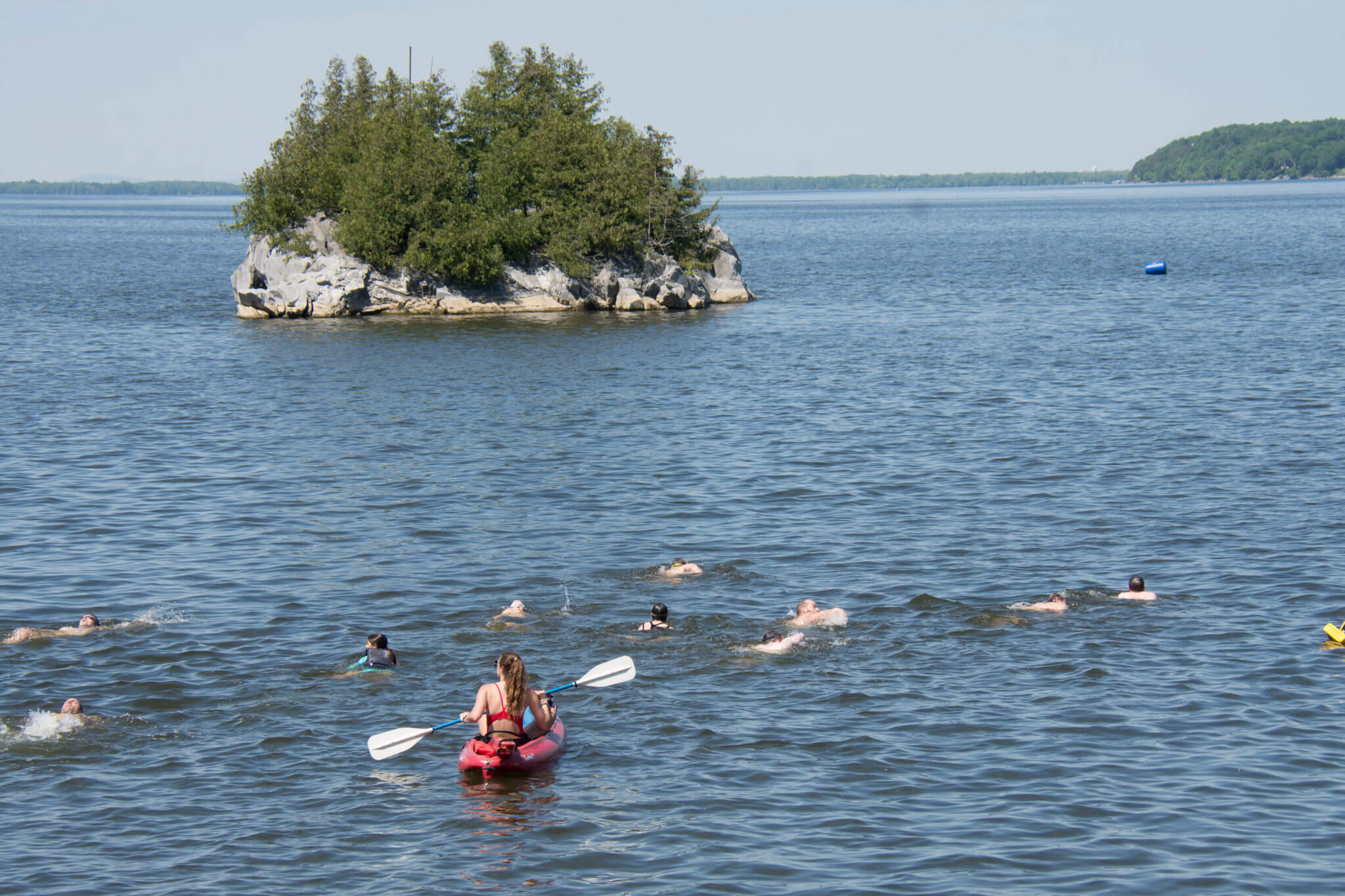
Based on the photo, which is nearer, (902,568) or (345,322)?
(902,568)

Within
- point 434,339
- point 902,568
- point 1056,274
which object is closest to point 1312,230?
point 1056,274

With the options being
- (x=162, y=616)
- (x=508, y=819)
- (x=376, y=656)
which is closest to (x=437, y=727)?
(x=508, y=819)

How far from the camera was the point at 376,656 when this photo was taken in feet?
63.1

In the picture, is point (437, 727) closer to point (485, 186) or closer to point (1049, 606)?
point (1049, 606)

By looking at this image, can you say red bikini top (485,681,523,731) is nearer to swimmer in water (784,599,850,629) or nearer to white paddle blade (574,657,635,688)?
white paddle blade (574,657,635,688)

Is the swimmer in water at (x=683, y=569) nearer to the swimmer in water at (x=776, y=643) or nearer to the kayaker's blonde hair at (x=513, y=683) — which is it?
the swimmer in water at (x=776, y=643)

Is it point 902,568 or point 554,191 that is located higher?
point 554,191

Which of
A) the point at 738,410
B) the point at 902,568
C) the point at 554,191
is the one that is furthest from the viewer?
the point at 554,191

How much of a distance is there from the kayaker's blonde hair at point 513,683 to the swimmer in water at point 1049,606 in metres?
9.22

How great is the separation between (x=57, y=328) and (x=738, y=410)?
38.7m

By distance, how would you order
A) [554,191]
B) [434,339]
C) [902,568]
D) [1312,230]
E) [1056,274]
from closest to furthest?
[902,568]
[434,339]
[554,191]
[1056,274]
[1312,230]

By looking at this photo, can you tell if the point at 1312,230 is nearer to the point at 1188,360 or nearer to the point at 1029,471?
the point at 1188,360

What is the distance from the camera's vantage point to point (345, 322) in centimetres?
6456

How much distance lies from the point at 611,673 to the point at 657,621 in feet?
10.0
